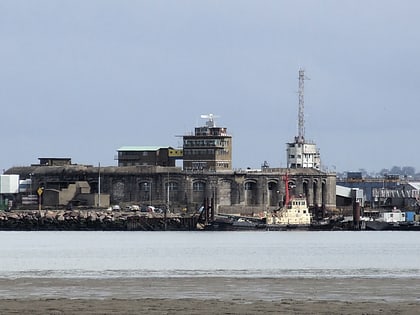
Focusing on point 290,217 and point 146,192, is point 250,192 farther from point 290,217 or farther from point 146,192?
point 290,217

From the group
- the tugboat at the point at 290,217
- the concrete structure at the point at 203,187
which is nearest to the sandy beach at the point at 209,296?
the tugboat at the point at 290,217

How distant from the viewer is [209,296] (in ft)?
170

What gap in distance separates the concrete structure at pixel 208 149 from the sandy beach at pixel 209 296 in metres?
127

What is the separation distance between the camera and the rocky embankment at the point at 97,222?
6491 inches

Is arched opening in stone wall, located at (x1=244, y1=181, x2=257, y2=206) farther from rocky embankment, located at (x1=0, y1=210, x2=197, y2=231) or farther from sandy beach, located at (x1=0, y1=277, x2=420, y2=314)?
sandy beach, located at (x1=0, y1=277, x2=420, y2=314)

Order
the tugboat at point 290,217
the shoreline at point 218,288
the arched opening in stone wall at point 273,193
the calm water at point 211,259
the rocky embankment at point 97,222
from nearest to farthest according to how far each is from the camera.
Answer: the shoreline at point 218,288, the calm water at point 211,259, the tugboat at point 290,217, the rocky embankment at point 97,222, the arched opening in stone wall at point 273,193

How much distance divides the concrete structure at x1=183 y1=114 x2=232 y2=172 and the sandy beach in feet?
417

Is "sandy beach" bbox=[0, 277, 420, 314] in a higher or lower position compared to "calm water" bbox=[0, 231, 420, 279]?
lower

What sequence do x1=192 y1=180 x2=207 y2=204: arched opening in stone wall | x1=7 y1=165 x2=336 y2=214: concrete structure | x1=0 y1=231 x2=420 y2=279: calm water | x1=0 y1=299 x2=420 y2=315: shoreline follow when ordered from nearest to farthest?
x1=0 y1=299 x2=420 y2=315: shoreline
x1=0 y1=231 x2=420 y2=279: calm water
x1=7 y1=165 x2=336 y2=214: concrete structure
x1=192 y1=180 x2=207 y2=204: arched opening in stone wall

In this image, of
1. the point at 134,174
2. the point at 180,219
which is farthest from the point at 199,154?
the point at 180,219

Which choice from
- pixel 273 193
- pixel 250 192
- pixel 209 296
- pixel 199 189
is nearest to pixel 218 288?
pixel 209 296

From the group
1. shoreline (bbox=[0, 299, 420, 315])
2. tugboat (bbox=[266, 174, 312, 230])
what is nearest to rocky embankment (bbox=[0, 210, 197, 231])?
tugboat (bbox=[266, 174, 312, 230])

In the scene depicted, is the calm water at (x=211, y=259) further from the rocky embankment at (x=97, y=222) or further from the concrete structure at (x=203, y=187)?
the concrete structure at (x=203, y=187)

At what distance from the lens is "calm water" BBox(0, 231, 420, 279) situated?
220 ft
